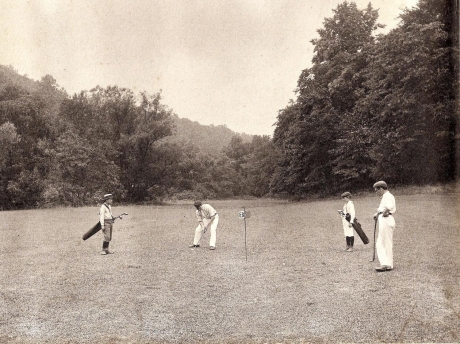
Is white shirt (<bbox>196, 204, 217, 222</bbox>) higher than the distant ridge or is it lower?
lower

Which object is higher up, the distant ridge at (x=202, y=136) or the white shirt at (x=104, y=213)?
the distant ridge at (x=202, y=136)

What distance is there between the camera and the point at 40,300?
9523mm

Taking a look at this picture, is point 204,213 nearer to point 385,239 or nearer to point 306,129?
point 385,239

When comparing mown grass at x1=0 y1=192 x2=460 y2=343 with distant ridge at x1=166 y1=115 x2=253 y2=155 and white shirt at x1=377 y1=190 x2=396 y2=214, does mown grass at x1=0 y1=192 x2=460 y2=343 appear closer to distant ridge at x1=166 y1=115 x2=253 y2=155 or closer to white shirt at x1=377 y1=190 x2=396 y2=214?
white shirt at x1=377 y1=190 x2=396 y2=214

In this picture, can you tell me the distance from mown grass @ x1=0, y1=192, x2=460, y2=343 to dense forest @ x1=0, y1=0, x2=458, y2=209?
1535 centimetres

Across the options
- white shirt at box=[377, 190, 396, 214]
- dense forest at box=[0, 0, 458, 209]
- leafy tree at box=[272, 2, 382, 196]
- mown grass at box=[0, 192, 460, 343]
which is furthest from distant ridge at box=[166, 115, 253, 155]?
white shirt at box=[377, 190, 396, 214]

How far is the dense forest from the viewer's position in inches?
1238

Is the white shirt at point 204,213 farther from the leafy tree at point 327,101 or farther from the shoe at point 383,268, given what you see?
the leafy tree at point 327,101

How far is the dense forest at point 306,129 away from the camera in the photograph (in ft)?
103

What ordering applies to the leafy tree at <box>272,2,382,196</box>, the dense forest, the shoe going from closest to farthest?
the shoe → the dense forest → the leafy tree at <box>272,2,382,196</box>

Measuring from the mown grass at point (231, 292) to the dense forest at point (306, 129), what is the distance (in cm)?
1535

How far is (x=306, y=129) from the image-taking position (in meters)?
47.5

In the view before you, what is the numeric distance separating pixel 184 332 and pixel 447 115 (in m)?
26.7

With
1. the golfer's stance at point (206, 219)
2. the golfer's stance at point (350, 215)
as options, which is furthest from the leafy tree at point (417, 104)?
the golfer's stance at point (206, 219)
